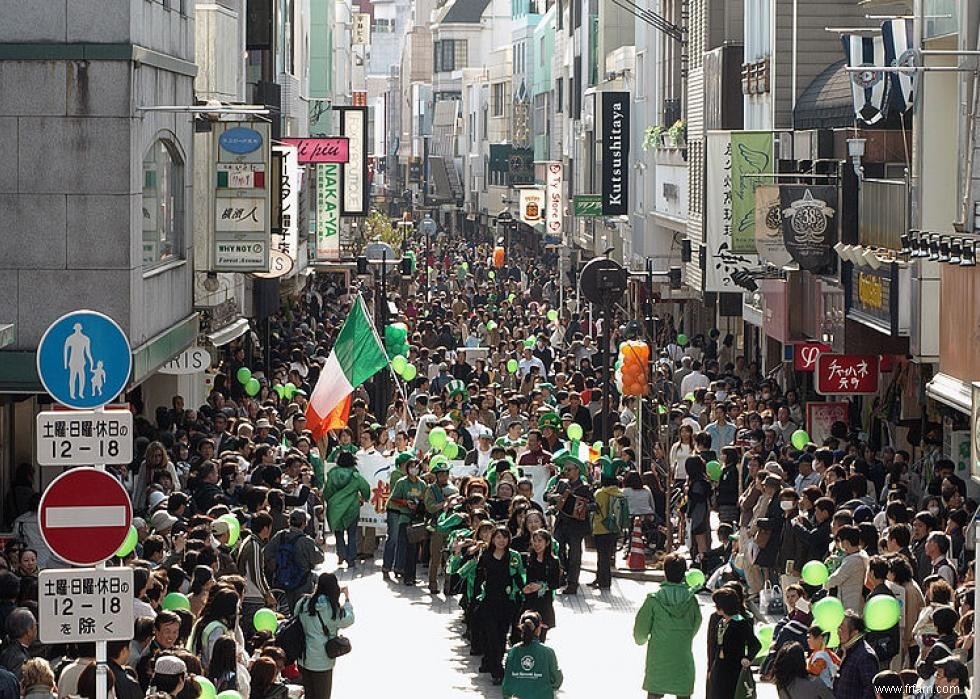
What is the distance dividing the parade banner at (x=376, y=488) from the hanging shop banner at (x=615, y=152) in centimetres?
3154

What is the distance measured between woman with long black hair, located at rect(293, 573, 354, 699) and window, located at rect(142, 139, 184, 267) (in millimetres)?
6725

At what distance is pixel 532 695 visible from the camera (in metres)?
15.1

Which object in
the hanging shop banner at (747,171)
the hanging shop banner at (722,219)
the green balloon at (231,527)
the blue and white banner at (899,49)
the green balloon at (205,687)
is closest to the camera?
the green balloon at (205,687)

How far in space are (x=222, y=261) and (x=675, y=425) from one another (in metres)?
7.29

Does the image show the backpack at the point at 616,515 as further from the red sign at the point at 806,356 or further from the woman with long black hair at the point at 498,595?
the red sign at the point at 806,356

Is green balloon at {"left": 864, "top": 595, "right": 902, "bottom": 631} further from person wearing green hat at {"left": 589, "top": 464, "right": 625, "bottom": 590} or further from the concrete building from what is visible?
the concrete building

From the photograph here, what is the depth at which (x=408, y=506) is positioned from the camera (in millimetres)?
22578

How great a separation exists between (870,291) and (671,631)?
34.7 feet

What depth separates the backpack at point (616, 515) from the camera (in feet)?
73.0

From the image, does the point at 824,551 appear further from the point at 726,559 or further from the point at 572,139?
the point at 572,139

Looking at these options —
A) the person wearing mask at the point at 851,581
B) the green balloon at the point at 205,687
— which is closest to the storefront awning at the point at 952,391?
→ the person wearing mask at the point at 851,581

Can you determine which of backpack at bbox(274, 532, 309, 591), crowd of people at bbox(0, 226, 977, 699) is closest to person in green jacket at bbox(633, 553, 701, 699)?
crowd of people at bbox(0, 226, 977, 699)

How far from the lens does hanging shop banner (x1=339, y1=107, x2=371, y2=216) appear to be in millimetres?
55062

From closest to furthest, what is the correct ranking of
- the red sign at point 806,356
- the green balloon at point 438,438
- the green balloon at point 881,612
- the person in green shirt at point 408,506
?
the green balloon at point 881,612
the person in green shirt at point 408,506
the green balloon at point 438,438
the red sign at point 806,356
